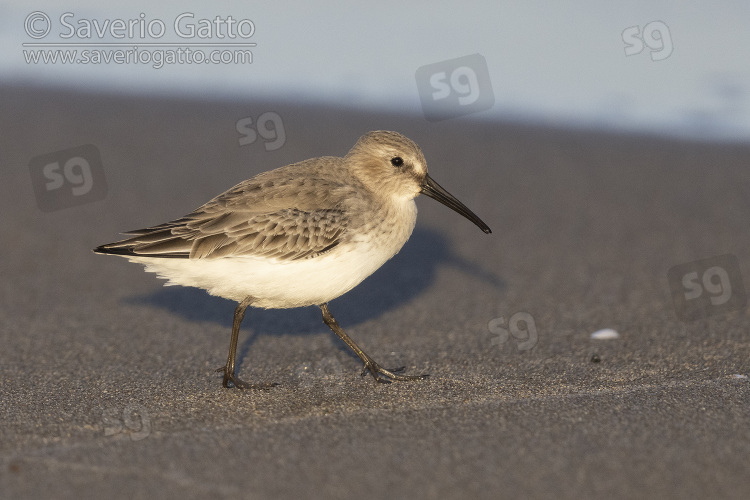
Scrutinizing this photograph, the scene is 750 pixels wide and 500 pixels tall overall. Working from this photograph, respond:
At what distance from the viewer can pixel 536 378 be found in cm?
570

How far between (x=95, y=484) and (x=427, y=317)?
3.92m

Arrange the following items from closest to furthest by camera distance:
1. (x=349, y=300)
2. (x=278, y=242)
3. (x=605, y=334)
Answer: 1. (x=278, y=242)
2. (x=605, y=334)
3. (x=349, y=300)

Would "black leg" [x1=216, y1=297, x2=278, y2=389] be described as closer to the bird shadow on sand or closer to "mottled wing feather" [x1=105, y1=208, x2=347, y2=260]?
"mottled wing feather" [x1=105, y1=208, x2=347, y2=260]

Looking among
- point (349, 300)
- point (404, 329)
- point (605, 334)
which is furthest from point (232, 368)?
point (605, 334)

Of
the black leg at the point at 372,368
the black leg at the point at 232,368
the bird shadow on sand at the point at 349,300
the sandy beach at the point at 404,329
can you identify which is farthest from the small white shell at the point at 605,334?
the black leg at the point at 232,368

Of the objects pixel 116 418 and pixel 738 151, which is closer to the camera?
pixel 116 418

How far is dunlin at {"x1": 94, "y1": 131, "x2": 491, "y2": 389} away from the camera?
5328mm

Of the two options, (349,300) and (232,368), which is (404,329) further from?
(232,368)

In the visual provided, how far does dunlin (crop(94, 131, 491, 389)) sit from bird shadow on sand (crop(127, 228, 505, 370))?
120cm

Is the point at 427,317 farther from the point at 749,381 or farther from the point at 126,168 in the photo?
the point at 126,168

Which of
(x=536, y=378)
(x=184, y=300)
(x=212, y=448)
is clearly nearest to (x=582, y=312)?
(x=536, y=378)

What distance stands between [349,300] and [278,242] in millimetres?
2632

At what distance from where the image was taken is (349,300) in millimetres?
7918

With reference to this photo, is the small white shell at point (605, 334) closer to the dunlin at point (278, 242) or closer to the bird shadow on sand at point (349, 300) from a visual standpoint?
the bird shadow on sand at point (349, 300)
